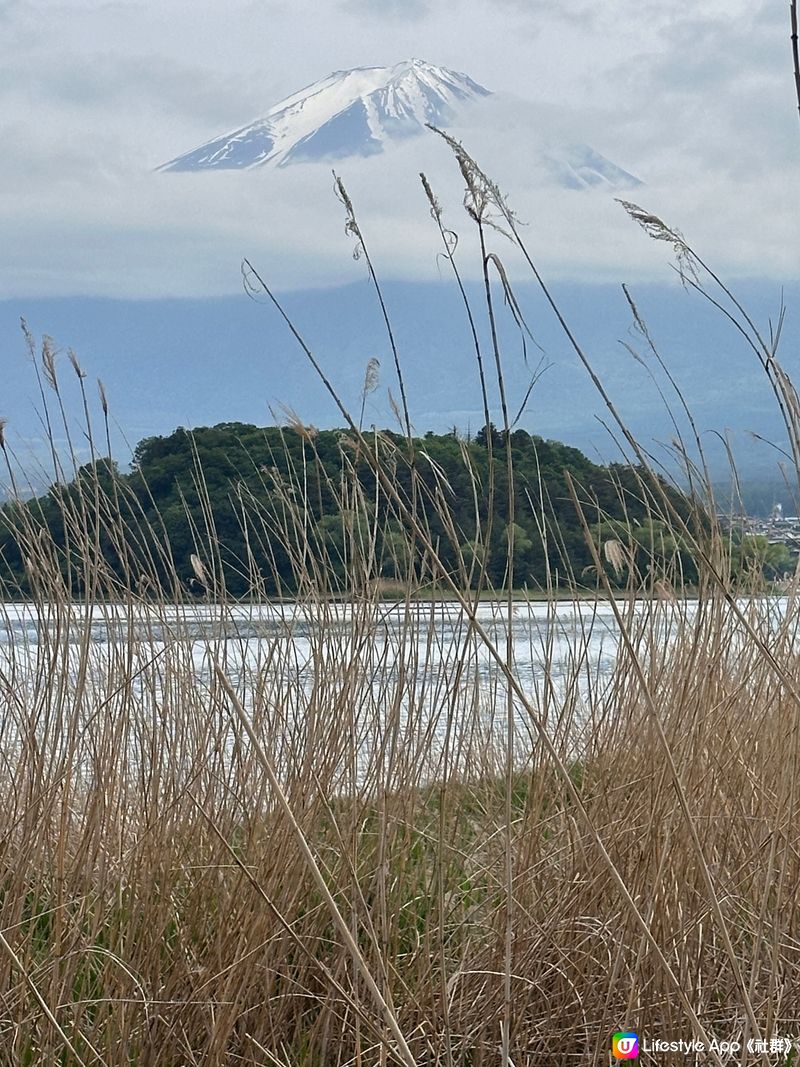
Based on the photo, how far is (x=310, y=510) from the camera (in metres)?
2.74

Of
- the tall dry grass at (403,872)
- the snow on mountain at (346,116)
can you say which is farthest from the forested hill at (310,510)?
the snow on mountain at (346,116)

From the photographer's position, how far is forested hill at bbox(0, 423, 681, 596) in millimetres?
1783

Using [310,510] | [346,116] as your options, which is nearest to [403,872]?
[310,510]

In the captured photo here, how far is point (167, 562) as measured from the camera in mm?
2352

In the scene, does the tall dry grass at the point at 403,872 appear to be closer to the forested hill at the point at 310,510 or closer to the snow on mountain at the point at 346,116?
the forested hill at the point at 310,510

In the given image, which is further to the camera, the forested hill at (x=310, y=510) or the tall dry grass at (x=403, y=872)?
the forested hill at (x=310, y=510)

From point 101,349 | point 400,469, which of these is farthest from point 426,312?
point 400,469

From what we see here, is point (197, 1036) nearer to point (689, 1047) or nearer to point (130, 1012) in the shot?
point (130, 1012)

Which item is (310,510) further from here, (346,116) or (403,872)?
(346,116)

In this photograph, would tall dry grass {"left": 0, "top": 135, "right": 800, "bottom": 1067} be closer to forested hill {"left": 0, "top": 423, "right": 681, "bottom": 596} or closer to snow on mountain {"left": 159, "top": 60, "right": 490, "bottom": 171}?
forested hill {"left": 0, "top": 423, "right": 681, "bottom": 596}

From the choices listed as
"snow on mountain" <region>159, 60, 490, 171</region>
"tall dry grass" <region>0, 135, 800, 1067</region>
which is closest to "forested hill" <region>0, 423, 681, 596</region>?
"tall dry grass" <region>0, 135, 800, 1067</region>

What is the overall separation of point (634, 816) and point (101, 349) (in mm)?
102638

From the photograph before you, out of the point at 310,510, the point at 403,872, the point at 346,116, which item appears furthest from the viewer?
the point at 346,116

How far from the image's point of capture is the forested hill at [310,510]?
5.85 ft
